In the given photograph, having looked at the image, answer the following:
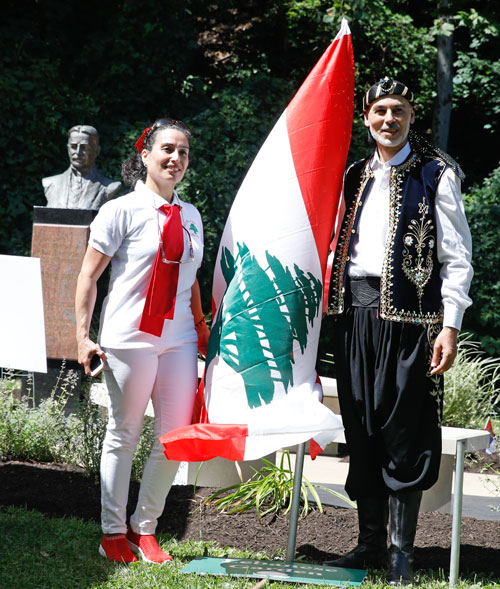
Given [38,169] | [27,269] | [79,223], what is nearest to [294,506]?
[27,269]

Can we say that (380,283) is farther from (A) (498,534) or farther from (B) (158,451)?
(A) (498,534)

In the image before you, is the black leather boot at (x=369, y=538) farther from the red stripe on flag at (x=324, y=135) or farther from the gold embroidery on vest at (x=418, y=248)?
the red stripe on flag at (x=324, y=135)

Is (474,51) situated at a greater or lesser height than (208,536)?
greater

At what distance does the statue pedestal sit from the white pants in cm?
317

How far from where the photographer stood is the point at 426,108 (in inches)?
501

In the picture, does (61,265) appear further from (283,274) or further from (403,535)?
(403,535)

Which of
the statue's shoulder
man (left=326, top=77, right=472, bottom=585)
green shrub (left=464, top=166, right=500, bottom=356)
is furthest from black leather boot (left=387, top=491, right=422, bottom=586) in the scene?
green shrub (left=464, top=166, right=500, bottom=356)

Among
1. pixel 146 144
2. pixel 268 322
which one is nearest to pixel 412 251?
pixel 268 322

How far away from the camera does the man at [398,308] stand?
10.4 feet

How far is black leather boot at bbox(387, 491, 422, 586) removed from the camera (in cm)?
322

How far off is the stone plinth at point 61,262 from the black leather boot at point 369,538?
12.1 ft

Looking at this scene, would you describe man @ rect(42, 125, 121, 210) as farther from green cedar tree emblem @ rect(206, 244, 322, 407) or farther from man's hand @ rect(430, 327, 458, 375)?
man's hand @ rect(430, 327, 458, 375)

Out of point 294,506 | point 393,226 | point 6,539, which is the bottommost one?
point 6,539

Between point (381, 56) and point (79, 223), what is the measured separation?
7.70m
